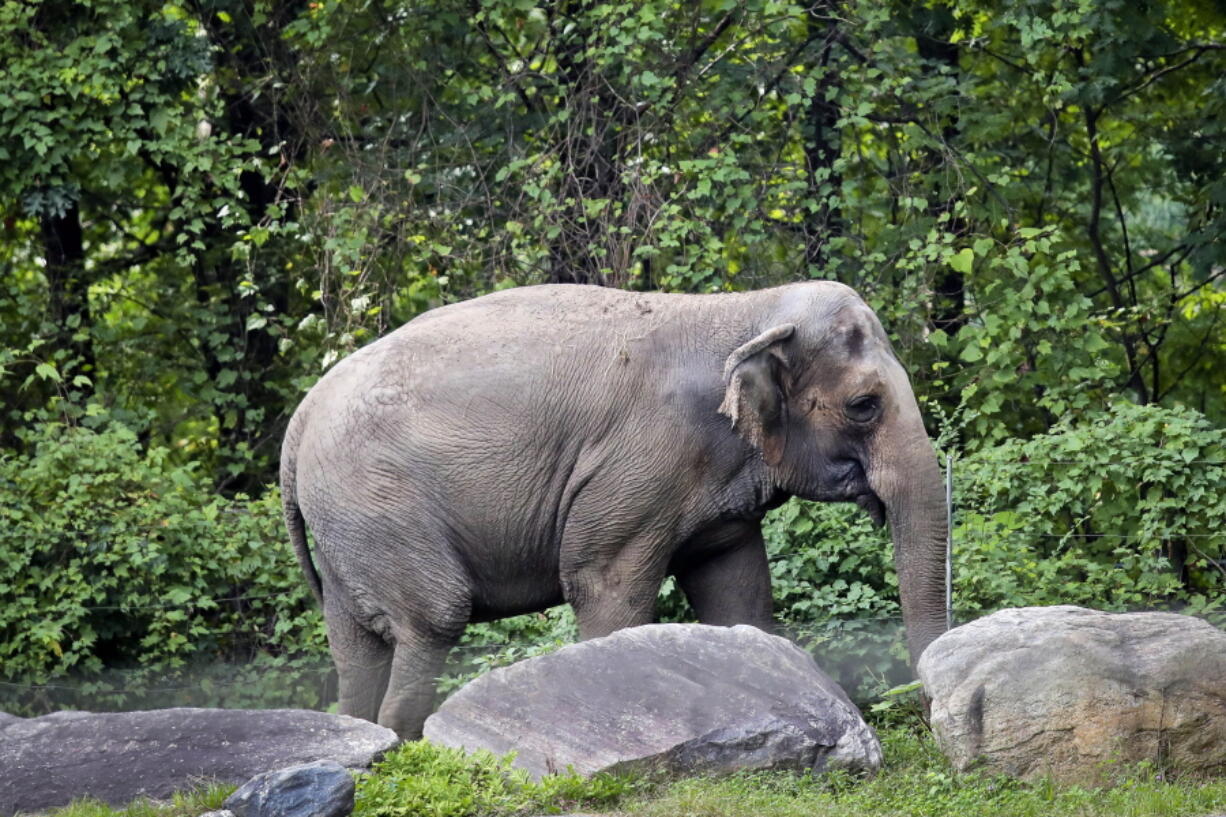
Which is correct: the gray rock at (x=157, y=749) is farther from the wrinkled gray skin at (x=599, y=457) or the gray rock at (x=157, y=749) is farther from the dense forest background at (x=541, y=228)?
the dense forest background at (x=541, y=228)

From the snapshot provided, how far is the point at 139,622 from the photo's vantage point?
1305 centimetres

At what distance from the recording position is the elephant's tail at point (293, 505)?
8961mm

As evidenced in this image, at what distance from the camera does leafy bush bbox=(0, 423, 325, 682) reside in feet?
41.4

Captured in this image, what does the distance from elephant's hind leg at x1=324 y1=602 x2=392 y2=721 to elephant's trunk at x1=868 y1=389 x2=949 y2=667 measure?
256cm

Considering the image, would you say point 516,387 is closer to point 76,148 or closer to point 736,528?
point 736,528

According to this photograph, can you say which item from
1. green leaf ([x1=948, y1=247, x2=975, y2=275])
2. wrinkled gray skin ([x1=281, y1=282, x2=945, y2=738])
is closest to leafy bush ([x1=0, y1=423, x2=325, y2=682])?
wrinkled gray skin ([x1=281, y1=282, x2=945, y2=738])

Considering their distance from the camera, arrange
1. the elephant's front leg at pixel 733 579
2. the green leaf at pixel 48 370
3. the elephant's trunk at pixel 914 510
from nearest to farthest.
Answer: the elephant's trunk at pixel 914 510, the elephant's front leg at pixel 733 579, the green leaf at pixel 48 370

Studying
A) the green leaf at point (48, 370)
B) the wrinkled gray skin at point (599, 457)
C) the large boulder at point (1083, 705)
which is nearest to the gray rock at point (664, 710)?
the large boulder at point (1083, 705)

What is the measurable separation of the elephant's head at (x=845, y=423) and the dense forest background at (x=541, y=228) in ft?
9.18

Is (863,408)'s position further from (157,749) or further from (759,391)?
(157,749)

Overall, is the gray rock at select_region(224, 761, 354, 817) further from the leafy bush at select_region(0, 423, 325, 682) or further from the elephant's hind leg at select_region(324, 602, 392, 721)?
the leafy bush at select_region(0, 423, 325, 682)

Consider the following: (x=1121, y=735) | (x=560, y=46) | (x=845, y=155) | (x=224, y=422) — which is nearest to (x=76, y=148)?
(x=224, y=422)

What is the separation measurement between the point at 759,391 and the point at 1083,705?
2.01 m

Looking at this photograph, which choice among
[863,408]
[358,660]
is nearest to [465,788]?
[358,660]
